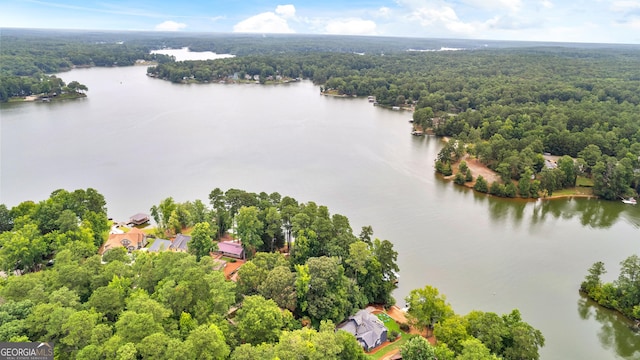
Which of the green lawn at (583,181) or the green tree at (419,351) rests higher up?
the green lawn at (583,181)

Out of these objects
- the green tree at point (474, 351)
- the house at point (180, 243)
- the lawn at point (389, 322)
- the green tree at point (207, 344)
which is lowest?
the lawn at point (389, 322)

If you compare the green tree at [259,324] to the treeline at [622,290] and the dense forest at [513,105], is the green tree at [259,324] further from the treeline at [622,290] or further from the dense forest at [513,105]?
the dense forest at [513,105]

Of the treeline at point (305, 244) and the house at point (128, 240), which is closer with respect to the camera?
the treeline at point (305, 244)

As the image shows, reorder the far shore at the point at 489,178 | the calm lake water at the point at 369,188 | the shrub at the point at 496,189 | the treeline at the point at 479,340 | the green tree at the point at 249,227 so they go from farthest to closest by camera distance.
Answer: the far shore at the point at 489,178
the shrub at the point at 496,189
the green tree at the point at 249,227
the calm lake water at the point at 369,188
the treeline at the point at 479,340

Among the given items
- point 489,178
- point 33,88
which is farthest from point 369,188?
point 33,88

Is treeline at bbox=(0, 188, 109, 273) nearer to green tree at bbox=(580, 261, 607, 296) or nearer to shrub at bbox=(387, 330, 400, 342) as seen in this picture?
shrub at bbox=(387, 330, 400, 342)

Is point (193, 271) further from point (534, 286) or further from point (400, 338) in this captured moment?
point (534, 286)

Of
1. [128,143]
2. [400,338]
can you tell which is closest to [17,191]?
[128,143]

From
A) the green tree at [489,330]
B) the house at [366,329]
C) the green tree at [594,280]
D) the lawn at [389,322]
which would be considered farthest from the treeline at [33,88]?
the green tree at [594,280]

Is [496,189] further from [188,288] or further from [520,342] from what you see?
[188,288]
